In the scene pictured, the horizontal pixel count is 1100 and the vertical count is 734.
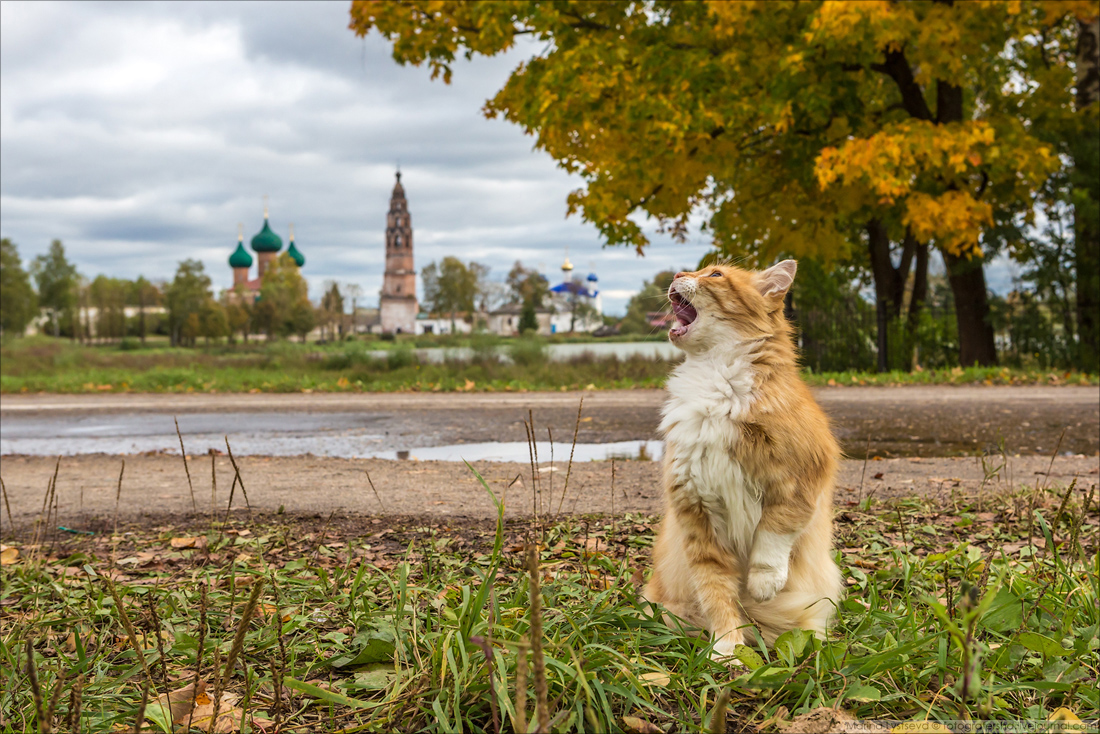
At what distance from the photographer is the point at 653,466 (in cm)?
663

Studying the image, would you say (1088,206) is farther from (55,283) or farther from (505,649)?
(55,283)

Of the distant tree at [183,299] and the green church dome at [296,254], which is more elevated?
the green church dome at [296,254]

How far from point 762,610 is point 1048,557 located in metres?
1.91

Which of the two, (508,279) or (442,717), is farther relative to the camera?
(508,279)

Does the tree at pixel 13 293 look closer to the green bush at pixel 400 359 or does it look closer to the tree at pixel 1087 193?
the green bush at pixel 400 359

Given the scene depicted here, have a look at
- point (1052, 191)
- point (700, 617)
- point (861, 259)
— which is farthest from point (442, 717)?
point (861, 259)

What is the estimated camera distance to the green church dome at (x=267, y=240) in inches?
4451

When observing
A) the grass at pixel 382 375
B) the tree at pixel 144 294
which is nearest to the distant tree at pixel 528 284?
the tree at pixel 144 294

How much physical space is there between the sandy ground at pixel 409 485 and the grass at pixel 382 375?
325 inches

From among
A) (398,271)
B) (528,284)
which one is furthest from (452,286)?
(398,271)

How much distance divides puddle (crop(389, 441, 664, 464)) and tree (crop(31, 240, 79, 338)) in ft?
247

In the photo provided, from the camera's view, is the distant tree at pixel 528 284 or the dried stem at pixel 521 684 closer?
the dried stem at pixel 521 684

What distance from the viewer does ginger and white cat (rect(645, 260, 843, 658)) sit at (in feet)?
7.83

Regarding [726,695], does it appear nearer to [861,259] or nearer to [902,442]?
[902,442]
